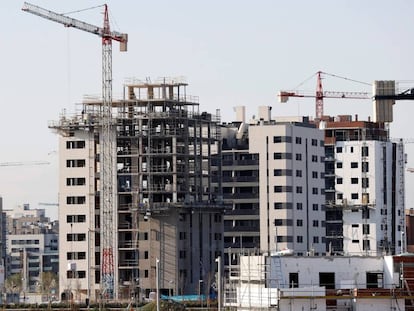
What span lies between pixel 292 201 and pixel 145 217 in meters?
→ 29.4

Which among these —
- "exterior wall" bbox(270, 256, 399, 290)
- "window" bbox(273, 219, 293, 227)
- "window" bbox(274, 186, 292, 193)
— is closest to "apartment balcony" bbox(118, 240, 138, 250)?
"window" bbox(273, 219, 293, 227)

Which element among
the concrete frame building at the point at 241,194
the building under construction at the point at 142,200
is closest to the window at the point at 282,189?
the concrete frame building at the point at 241,194

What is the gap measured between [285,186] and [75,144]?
3043 centimetres

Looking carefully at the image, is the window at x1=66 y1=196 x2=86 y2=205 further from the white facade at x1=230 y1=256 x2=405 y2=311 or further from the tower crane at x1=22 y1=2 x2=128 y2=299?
the white facade at x1=230 y1=256 x2=405 y2=311

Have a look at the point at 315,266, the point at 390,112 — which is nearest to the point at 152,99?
the point at 390,112

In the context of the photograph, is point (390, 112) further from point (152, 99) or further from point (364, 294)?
point (152, 99)

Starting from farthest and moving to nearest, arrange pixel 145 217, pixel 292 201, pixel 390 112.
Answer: pixel 292 201 → pixel 145 217 → pixel 390 112

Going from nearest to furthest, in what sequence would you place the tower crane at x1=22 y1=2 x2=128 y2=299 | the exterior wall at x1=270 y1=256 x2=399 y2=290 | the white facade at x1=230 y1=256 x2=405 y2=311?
the white facade at x1=230 y1=256 x2=405 y2=311, the exterior wall at x1=270 y1=256 x2=399 y2=290, the tower crane at x1=22 y1=2 x2=128 y2=299

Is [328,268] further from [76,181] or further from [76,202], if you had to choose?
[76,202]

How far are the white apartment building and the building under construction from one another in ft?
58.5

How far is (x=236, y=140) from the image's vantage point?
18550 cm

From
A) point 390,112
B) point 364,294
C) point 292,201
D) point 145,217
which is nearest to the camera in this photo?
point 364,294

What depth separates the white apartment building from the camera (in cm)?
18012

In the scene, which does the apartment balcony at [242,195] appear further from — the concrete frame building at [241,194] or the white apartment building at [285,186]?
the white apartment building at [285,186]
